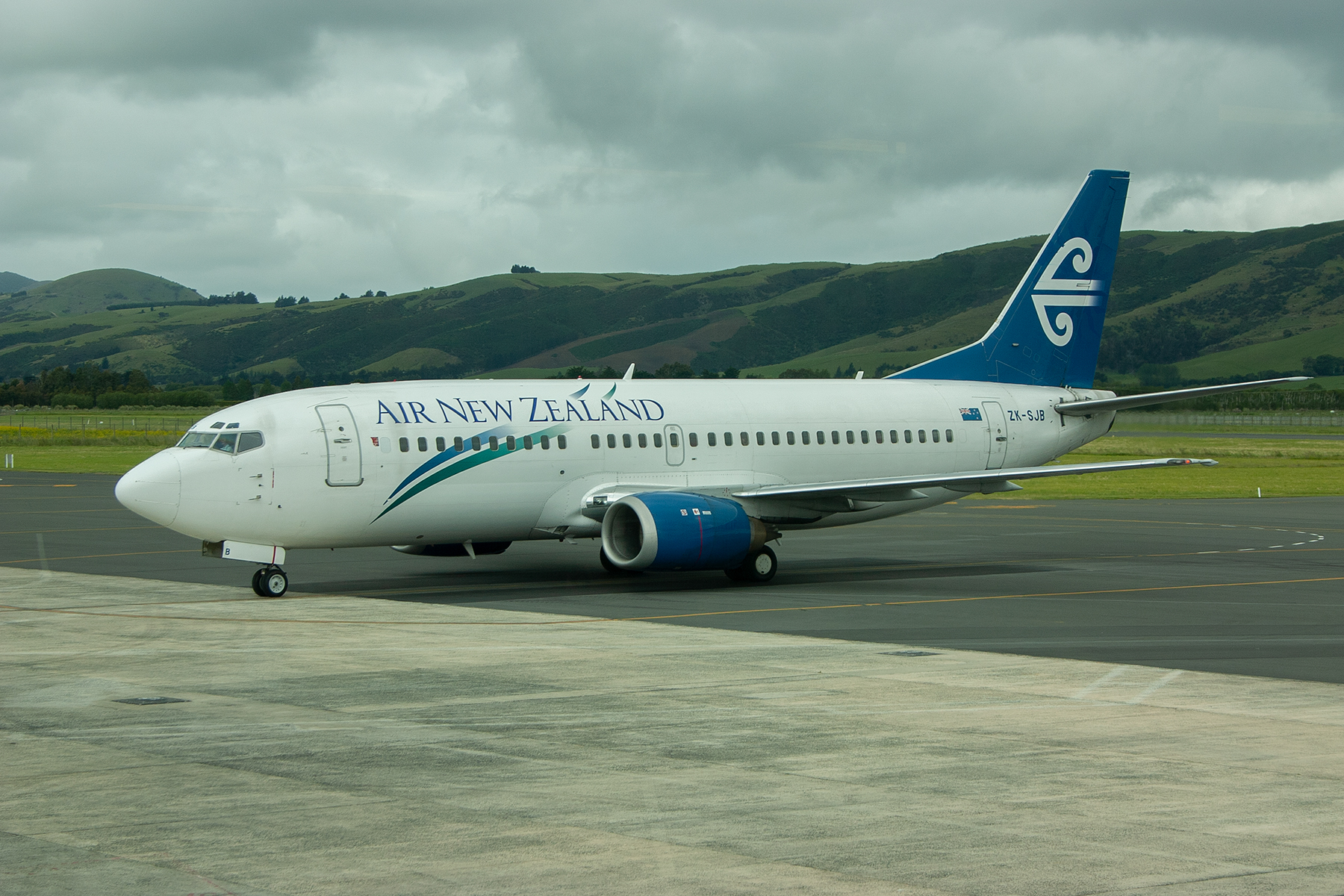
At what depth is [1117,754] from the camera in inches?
484

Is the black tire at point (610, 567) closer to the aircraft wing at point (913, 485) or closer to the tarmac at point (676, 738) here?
the tarmac at point (676, 738)

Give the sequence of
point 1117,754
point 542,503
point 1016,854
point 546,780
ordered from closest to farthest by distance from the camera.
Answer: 1. point 1016,854
2. point 546,780
3. point 1117,754
4. point 542,503

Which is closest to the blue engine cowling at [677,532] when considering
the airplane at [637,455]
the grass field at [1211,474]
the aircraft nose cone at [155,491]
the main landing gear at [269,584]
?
the airplane at [637,455]

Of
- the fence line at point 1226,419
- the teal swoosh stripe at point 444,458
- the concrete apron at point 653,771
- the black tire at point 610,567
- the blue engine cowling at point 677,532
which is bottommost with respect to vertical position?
the concrete apron at point 653,771

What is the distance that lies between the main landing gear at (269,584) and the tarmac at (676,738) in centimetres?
35

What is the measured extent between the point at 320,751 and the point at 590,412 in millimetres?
16307

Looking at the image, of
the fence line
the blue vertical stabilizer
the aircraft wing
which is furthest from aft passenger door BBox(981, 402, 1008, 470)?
the fence line

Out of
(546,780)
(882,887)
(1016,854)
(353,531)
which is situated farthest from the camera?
(353,531)

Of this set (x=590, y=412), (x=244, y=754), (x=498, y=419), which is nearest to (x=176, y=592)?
(x=498, y=419)

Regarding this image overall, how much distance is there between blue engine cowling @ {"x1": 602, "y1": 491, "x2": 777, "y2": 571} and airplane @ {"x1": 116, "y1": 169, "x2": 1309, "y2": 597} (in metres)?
0.03

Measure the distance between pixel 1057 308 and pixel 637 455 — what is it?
1304 centimetres

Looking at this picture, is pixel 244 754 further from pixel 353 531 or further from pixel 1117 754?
pixel 353 531

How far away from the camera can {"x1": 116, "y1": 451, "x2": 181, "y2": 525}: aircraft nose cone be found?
2411 cm

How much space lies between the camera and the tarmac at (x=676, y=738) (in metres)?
9.08
